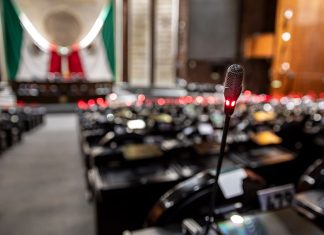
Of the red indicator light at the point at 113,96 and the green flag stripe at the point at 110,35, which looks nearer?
the red indicator light at the point at 113,96

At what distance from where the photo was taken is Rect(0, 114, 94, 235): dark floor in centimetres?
221

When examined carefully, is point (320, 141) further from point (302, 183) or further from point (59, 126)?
point (59, 126)

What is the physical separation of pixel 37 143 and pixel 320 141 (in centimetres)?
426

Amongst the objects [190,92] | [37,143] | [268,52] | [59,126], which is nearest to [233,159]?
[37,143]

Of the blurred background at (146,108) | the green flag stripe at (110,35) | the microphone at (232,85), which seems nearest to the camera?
the microphone at (232,85)

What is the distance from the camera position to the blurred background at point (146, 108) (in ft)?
5.87

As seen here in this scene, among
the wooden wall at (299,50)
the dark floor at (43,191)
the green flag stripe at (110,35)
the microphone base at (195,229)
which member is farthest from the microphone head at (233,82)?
the green flag stripe at (110,35)

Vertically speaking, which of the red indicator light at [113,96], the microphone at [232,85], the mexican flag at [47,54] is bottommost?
the red indicator light at [113,96]

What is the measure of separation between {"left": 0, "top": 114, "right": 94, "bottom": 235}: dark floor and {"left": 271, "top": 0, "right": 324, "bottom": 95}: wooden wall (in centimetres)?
544

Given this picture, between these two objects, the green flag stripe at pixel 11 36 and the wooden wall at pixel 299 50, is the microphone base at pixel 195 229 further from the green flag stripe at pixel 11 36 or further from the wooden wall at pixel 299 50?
the green flag stripe at pixel 11 36

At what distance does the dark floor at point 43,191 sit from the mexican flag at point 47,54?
587 centimetres

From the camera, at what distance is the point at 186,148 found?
2188mm

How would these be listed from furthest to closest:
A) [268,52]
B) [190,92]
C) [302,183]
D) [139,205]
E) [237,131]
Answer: [190,92] → [268,52] → [237,131] → [139,205] → [302,183]

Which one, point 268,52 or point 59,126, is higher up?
point 268,52
